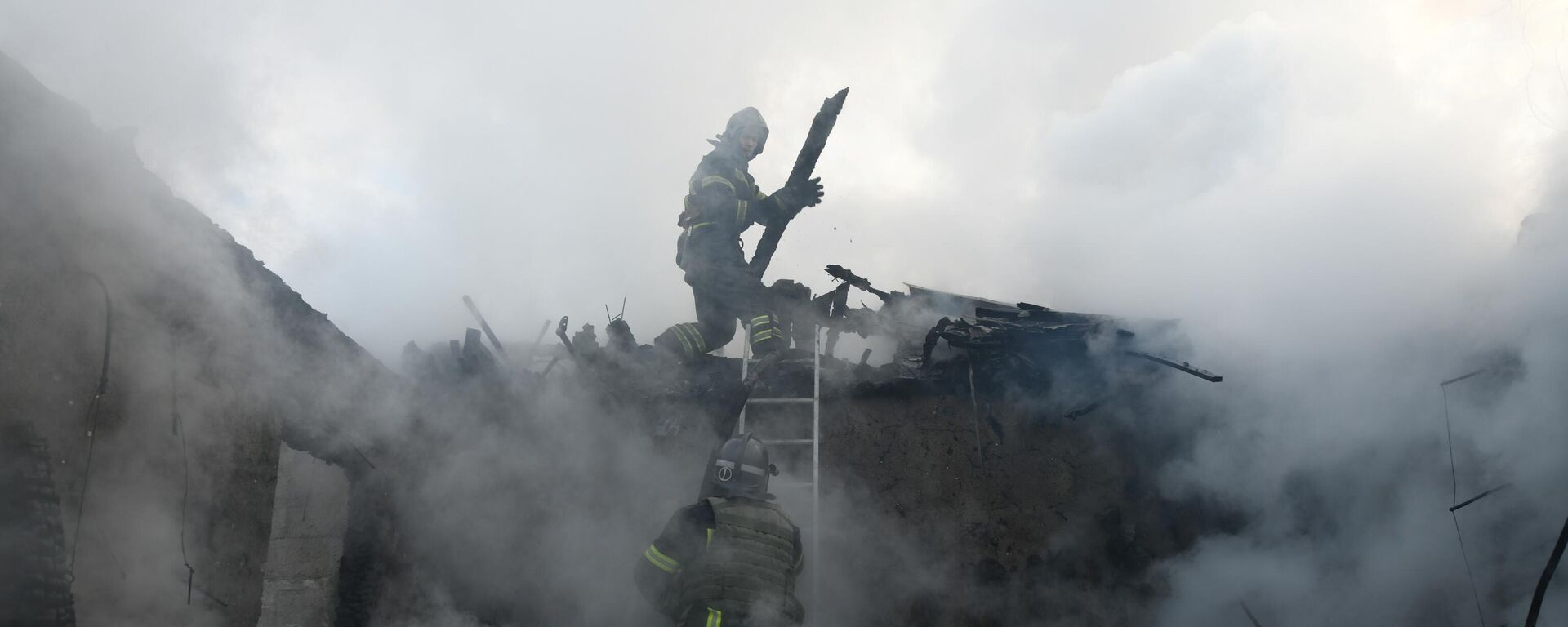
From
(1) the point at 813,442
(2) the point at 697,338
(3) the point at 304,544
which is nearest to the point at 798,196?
(2) the point at 697,338

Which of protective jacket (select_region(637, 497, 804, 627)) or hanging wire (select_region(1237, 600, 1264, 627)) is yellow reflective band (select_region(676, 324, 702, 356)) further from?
hanging wire (select_region(1237, 600, 1264, 627))

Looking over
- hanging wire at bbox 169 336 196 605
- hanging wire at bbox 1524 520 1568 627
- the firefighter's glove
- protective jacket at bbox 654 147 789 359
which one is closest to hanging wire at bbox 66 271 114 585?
hanging wire at bbox 169 336 196 605

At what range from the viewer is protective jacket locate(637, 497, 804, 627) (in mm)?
4652

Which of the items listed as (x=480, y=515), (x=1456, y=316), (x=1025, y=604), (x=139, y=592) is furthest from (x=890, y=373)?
(x=139, y=592)

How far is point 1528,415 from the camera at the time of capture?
5820 mm

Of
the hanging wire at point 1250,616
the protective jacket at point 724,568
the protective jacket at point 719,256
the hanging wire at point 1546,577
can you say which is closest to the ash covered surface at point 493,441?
the protective jacket at point 719,256

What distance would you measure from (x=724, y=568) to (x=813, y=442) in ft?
6.62

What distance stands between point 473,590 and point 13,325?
3.06m

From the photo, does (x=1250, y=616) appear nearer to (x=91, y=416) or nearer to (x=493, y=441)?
(x=493, y=441)

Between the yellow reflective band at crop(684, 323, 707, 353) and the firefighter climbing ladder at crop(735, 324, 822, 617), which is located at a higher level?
the yellow reflective band at crop(684, 323, 707, 353)

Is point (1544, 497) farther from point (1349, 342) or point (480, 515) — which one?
point (480, 515)

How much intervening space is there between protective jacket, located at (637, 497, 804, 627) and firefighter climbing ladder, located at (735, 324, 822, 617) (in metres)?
1.05

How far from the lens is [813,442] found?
661cm

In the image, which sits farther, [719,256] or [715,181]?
[719,256]
